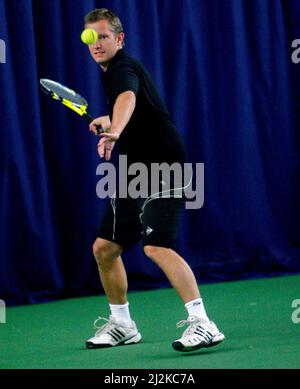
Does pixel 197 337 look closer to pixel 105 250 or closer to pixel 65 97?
pixel 105 250

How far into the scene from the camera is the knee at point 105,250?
503 centimetres

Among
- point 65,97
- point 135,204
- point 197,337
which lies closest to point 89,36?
point 65,97

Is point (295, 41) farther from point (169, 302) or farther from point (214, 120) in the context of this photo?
point (169, 302)

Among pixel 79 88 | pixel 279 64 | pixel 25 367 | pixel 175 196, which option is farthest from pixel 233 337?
pixel 279 64

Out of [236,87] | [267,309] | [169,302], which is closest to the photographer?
[267,309]

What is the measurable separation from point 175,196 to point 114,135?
1.96 feet

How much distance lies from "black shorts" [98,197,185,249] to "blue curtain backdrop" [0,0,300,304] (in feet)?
6.01

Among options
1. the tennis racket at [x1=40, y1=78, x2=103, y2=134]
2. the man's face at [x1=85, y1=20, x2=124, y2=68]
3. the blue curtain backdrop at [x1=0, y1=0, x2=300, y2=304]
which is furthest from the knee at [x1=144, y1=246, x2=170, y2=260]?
the blue curtain backdrop at [x1=0, y1=0, x2=300, y2=304]

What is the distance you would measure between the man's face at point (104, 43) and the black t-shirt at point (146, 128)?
31 millimetres

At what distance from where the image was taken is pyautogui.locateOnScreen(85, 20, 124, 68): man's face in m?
4.87

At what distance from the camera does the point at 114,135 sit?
438cm

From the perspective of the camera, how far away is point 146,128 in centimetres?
488

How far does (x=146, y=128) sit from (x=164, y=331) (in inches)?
44.3
